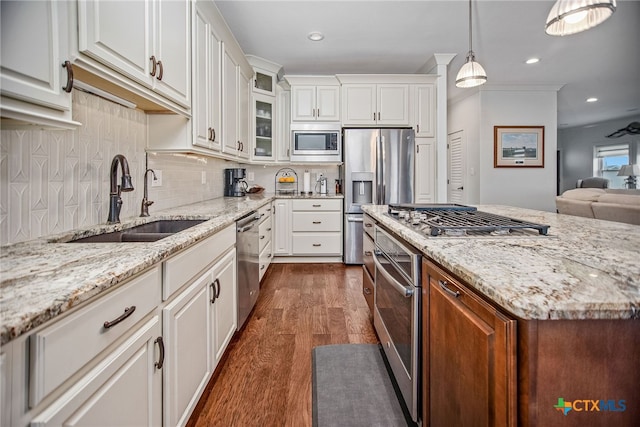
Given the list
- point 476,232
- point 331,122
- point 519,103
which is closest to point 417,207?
point 476,232

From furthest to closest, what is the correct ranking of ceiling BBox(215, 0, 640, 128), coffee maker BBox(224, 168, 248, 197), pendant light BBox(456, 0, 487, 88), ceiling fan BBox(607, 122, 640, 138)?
ceiling fan BBox(607, 122, 640, 138), coffee maker BBox(224, 168, 248, 197), ceiling BBox(215, 0, 640, 128), pendant light BBox(456, 0, 487, 88)

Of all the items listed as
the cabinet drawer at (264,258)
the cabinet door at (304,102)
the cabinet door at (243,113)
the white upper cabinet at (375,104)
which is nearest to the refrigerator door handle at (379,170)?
the white upper cabinet at (375,104)

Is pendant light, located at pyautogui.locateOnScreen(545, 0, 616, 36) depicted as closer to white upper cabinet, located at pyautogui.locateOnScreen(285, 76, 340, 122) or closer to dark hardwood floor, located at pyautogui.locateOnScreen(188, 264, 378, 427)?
dark hardwood floor, located at pyautogui.locateOnScreen(188, 264, 378, 427)

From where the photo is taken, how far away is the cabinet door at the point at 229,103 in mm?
2857

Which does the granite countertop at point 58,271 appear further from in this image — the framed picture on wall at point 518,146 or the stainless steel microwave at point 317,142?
the framed picture on wall at point 518,146

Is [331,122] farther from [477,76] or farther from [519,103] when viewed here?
[519,103]

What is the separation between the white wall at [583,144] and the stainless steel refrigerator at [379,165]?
7.91 m

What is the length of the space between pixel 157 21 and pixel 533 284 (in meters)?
1.89

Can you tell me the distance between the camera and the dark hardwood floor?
5.13 feet

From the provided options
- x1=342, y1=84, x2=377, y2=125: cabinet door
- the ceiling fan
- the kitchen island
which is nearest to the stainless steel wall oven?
the kitchen island

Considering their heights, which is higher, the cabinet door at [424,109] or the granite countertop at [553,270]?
the cabinet door at [424,109]

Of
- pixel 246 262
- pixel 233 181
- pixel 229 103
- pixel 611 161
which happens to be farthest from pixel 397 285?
pixel 611 161

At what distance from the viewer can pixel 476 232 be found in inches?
48.9

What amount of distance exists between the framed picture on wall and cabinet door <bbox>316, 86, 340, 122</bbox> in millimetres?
3214
